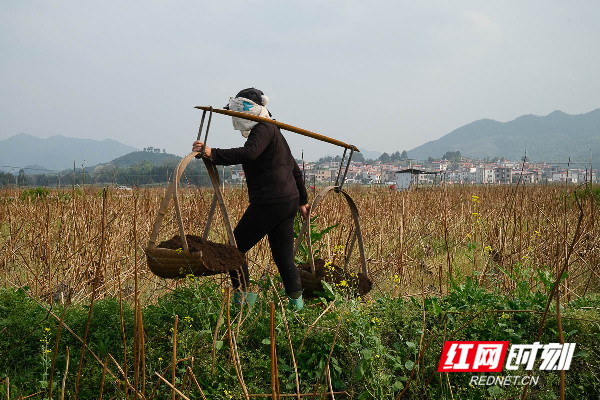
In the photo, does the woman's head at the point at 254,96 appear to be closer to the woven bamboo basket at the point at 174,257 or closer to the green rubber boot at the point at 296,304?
the woven bamboo basket at the point at 174,257

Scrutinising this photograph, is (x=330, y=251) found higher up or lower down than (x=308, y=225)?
lower down

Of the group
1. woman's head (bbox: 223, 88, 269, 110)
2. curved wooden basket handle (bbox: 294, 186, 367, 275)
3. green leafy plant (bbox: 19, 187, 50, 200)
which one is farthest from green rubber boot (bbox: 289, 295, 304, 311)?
green leafy plant (bbox: 19, 187, 50, 200)

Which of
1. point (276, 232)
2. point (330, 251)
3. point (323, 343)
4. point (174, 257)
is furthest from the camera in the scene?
point (330, 251)

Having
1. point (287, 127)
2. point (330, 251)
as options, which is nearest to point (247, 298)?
point (287, 127)

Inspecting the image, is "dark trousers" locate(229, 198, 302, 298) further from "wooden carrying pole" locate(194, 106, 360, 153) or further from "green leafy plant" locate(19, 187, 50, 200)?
"green leafy plant" locate(19, 187, 50, 200)

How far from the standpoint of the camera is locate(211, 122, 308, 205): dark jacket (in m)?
2.40

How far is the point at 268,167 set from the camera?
2502 mm

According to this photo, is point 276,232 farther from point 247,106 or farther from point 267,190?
point 247,106

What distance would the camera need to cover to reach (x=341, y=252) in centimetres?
395

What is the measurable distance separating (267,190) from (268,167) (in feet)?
0.45

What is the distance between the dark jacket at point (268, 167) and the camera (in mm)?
2398

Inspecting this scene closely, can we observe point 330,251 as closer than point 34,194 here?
Yes

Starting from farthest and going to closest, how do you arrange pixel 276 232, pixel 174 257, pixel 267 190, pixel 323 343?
pixel 276 232 < pixel 267 190 < pixel 323 343 < pixel 174 257

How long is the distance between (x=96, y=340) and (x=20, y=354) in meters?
0.41
